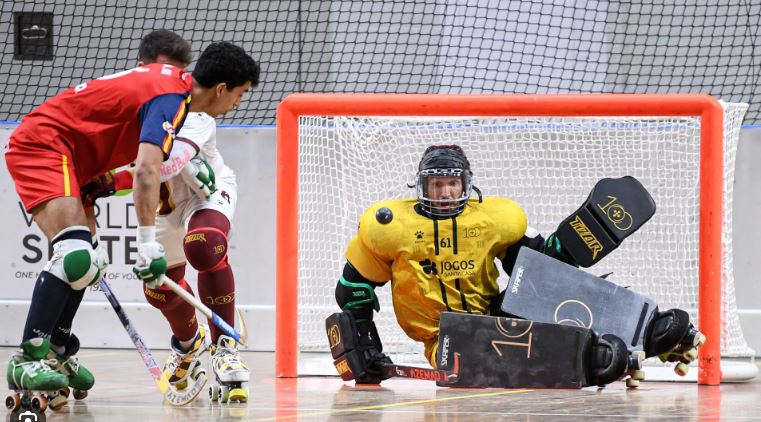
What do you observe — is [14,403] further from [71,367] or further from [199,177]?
[199,177]

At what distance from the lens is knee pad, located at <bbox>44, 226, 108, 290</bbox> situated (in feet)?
11.0

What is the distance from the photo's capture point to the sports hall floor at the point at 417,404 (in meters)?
3.37

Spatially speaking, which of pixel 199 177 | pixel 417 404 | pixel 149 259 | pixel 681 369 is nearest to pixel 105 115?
pixel 149 259

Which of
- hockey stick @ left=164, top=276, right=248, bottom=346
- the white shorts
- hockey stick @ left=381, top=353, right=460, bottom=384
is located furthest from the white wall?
hockey stick @ left=164, top=276, right=248, bottom=346

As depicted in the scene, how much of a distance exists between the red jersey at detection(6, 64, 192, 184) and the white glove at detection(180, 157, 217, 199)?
498mm

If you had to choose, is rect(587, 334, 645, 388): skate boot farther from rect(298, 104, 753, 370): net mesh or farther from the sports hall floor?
rect(298, 104, 753, 370): net mesh

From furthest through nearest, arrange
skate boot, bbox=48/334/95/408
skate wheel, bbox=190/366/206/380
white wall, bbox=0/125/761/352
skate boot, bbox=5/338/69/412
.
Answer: white wall, bbox=0/125/761/352 → skate wheel, bbox=190/366/206/380 → skate boot, bbox=48/334/95/408 → skate boot, bbox=5/338/69/412

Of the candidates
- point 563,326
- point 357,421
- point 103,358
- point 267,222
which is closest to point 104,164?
point 357,421

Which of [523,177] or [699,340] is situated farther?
[523,177]

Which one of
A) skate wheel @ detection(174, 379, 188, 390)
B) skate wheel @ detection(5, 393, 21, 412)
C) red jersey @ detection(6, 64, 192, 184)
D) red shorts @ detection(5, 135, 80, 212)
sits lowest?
skate wheel @ detection(174, 379, 188, 390)

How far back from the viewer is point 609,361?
3.97 metres

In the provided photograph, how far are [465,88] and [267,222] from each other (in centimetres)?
193

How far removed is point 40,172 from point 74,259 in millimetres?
287

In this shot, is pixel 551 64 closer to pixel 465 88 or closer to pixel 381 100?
pixel 465 88
